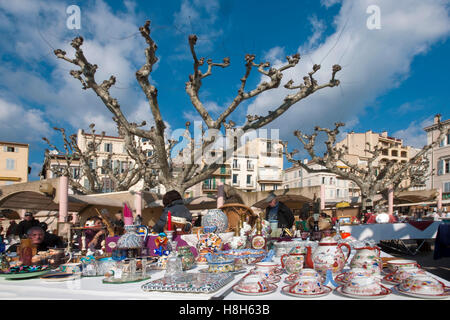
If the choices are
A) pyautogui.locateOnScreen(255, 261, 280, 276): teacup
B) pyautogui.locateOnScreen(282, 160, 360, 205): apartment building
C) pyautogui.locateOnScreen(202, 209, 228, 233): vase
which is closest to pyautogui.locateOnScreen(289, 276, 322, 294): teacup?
pyautogui.locateOnScreen(255, 261, 280, 276): teacup

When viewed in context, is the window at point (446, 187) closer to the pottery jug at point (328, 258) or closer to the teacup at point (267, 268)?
the pottery jug at point (328, 258)

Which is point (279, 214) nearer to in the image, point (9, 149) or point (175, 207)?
point (175, 207)

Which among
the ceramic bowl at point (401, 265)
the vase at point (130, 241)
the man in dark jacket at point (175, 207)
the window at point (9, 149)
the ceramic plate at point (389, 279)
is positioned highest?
the window at point (9, 149)

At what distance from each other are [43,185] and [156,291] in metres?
9.91

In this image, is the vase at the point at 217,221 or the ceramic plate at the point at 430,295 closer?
the ceramic plate at the point at 430,295

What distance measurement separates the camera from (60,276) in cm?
221

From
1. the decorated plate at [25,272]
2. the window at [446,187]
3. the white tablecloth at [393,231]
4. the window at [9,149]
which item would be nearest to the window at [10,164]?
the window at [9,149]

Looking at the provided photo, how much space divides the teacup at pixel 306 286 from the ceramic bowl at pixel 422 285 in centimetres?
44

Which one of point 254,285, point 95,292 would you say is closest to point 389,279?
point 254,285

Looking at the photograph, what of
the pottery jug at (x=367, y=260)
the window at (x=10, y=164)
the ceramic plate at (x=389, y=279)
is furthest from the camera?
the window at (x=10, y=164)

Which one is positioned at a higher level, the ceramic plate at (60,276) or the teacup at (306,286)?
the teacup at (306,286)

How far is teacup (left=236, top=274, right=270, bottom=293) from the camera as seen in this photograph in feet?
5.62

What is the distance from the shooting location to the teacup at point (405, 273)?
69.4 inches
